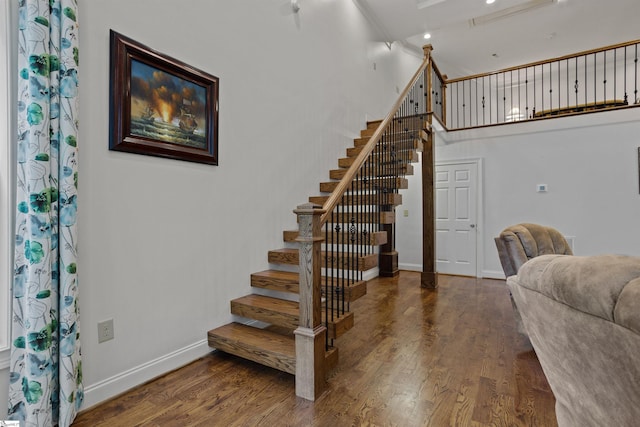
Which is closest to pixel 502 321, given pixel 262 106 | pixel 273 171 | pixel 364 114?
pixel 273 171

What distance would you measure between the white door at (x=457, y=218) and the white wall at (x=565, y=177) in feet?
0.51

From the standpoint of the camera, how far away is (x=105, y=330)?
1894 millimetres

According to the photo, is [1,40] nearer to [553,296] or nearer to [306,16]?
[553,296]

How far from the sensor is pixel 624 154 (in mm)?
4367

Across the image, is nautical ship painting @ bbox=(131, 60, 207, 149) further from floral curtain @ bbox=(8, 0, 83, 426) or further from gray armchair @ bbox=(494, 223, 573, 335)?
gray armchair @ bbox=(494, 223, 573, 335)

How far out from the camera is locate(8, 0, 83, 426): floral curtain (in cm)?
147

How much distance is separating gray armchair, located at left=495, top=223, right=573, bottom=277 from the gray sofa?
69.6 inches

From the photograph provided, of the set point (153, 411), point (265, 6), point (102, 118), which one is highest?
point (265, 6)

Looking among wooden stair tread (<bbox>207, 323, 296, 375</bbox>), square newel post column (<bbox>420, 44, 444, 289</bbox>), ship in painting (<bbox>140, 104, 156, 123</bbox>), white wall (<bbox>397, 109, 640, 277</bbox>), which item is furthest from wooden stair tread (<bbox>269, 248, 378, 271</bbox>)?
white wall (<bbox>397, 109, 640, 277</bbox>)

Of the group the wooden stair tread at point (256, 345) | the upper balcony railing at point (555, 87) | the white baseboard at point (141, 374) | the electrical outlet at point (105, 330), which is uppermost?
the upper balcony railing at point (555, 87)

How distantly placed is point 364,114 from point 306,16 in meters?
1.87

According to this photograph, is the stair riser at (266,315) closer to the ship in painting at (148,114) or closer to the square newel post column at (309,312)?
the square newel post column at (309,312)

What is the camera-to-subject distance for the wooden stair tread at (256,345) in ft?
6.67

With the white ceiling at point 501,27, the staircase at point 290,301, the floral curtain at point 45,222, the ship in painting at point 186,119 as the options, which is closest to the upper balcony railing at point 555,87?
the white ceiling at point 501,27
